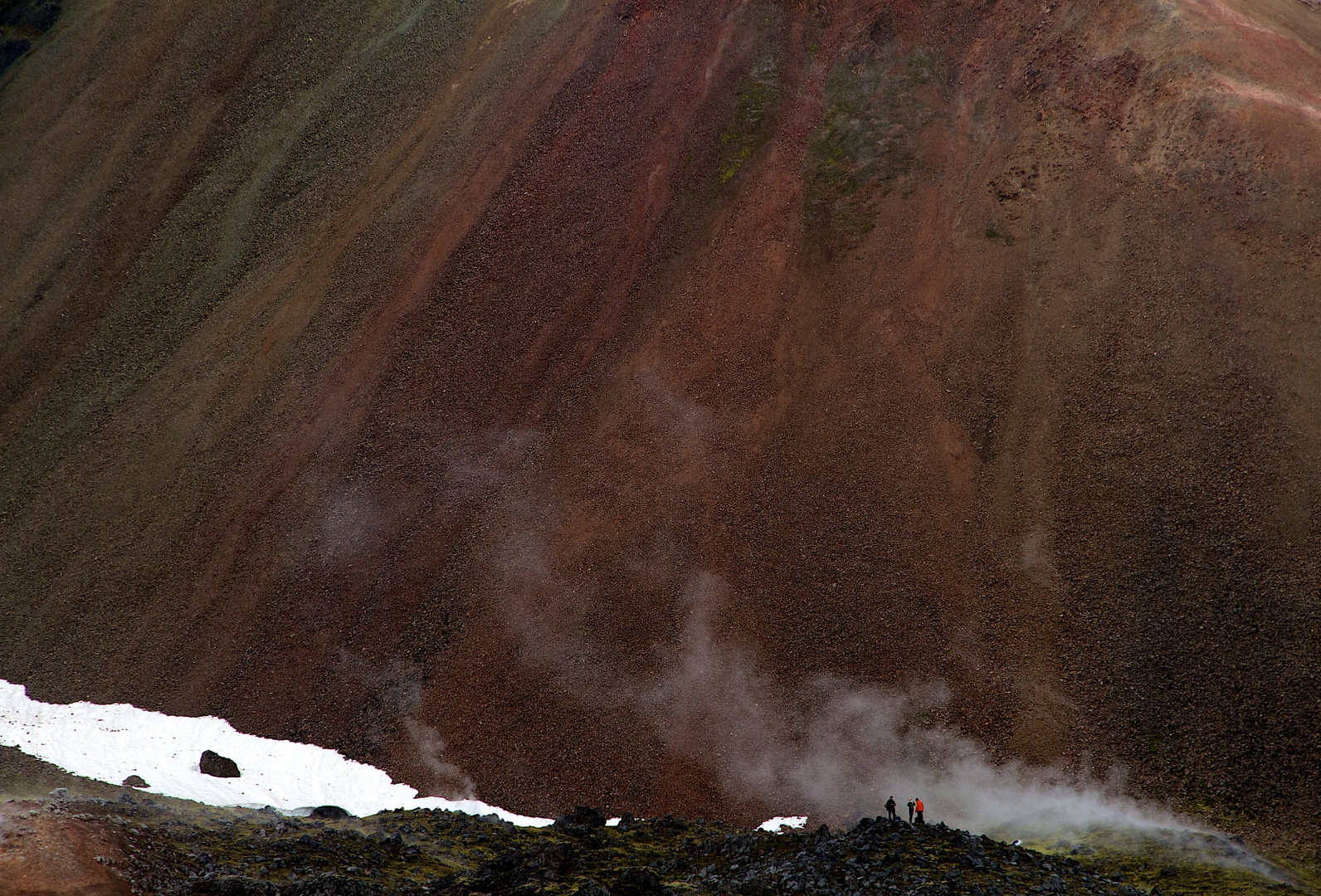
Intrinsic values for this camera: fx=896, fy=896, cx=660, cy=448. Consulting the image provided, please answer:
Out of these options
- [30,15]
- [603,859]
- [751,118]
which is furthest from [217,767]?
[30,15]

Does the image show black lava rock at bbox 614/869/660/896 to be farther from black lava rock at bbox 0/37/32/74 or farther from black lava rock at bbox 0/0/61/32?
black lava rock at bbox 0/0/61/32

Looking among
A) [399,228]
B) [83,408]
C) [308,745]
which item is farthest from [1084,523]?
[83,408]

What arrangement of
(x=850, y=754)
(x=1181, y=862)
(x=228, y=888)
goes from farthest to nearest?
1. (x=850, y=754)
2. (x=1181, y=862)
3. (x=228, y=888)

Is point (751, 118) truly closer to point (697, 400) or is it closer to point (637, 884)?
point (697, 400)

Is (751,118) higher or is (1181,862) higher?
(751,118)

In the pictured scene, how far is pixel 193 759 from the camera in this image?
116 feet

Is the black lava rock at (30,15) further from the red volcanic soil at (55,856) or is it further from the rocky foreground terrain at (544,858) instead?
the red volcanic soil at (55,856)

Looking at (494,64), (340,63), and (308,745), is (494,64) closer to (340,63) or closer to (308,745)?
(340,63)

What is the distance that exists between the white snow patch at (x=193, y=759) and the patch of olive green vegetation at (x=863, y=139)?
31386 mm

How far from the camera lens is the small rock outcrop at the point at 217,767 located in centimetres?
3466

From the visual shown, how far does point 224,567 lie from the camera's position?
40062 mm

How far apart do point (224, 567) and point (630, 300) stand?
2269cm

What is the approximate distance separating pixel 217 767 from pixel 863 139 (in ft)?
136

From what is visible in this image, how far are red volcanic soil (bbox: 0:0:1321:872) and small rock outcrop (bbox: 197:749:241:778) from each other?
186cm
